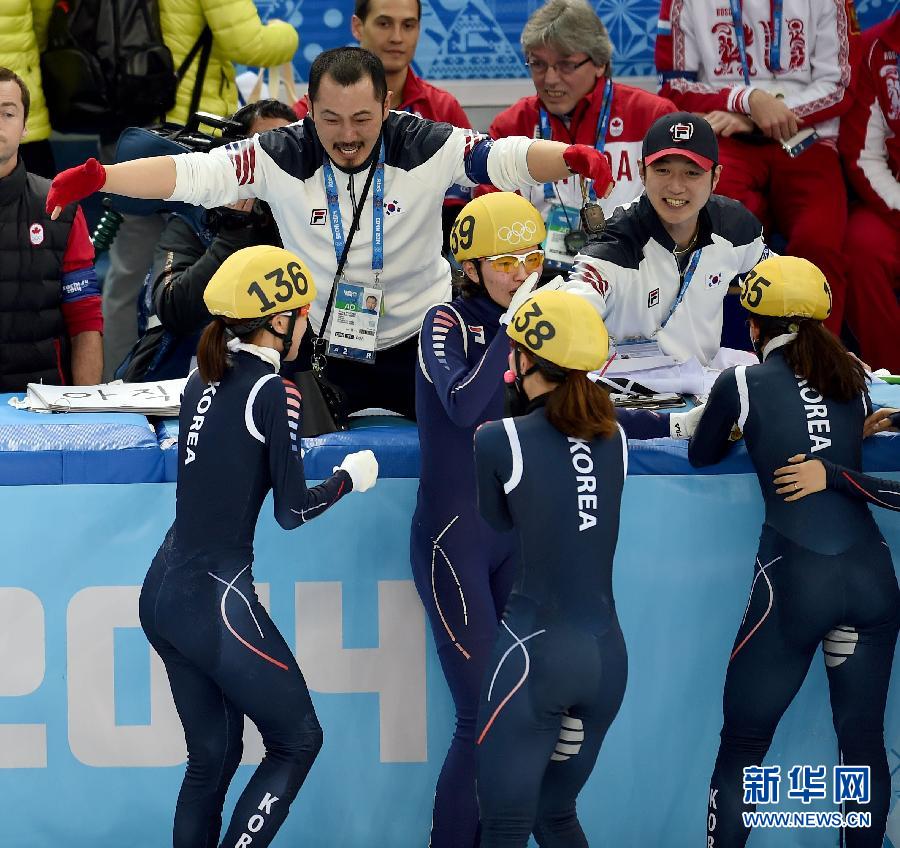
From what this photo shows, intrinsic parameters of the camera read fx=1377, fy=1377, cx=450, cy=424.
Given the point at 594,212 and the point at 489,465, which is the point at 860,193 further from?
the point at 489,465

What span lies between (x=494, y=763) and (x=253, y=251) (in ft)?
4.58

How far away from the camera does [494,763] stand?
3.24 meters

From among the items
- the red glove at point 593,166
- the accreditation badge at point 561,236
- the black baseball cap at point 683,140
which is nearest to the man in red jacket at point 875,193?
the accreditation badge at point 561,236

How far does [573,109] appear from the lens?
5.57m

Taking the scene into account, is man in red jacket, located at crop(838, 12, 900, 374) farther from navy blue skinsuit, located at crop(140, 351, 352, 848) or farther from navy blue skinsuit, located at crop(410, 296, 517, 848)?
navy blue skinsuit, located at crop(140, 351, 352, 848)

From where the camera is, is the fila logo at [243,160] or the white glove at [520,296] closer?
the white glove at [520,296]

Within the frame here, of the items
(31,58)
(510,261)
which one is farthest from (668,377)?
(31,58)

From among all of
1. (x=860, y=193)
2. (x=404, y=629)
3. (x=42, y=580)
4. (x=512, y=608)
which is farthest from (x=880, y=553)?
(x=860, y=193)

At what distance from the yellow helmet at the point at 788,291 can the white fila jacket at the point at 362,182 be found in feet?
2.88

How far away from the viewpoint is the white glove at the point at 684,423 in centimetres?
404

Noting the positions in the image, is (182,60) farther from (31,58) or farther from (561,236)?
(561,236)

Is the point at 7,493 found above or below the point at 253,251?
below

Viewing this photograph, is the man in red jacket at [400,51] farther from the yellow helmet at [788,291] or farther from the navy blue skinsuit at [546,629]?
the navy blue skinsuit at [546,629]

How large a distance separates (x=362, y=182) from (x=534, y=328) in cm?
125
